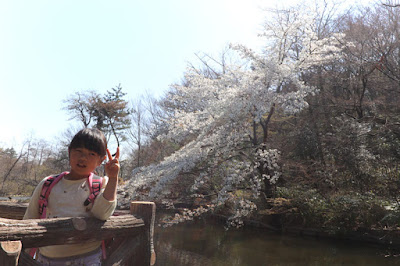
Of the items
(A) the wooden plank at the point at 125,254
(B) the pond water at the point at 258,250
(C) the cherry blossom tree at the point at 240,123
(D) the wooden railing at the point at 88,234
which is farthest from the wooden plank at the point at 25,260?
(C) the cherry blossom tree at the point at 240,123

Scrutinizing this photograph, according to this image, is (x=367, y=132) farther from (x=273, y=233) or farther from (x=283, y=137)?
(x=273, y=233)

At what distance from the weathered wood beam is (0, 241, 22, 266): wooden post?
0.02 m

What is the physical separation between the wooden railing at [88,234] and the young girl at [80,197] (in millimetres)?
92

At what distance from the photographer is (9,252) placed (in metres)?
1.16

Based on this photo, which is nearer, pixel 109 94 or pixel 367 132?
pixel 367 132

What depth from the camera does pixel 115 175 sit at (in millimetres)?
1527

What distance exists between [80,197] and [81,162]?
18 centimetres

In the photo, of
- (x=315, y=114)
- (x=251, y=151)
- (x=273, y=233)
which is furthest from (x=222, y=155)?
(x=315, y=114)

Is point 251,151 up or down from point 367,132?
down

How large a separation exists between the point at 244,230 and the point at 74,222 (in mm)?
9249

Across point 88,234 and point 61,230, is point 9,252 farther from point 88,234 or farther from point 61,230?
point 88,234

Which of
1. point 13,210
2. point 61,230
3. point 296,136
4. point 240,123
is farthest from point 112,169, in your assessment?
point 296,136

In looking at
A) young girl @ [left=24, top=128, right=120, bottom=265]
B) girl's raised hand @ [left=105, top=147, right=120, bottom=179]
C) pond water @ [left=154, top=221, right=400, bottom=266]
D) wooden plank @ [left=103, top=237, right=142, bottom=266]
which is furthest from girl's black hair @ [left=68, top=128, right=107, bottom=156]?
pond water @ [left=154, top=221, right=400, bottom=266]

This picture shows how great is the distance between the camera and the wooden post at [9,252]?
115cm
